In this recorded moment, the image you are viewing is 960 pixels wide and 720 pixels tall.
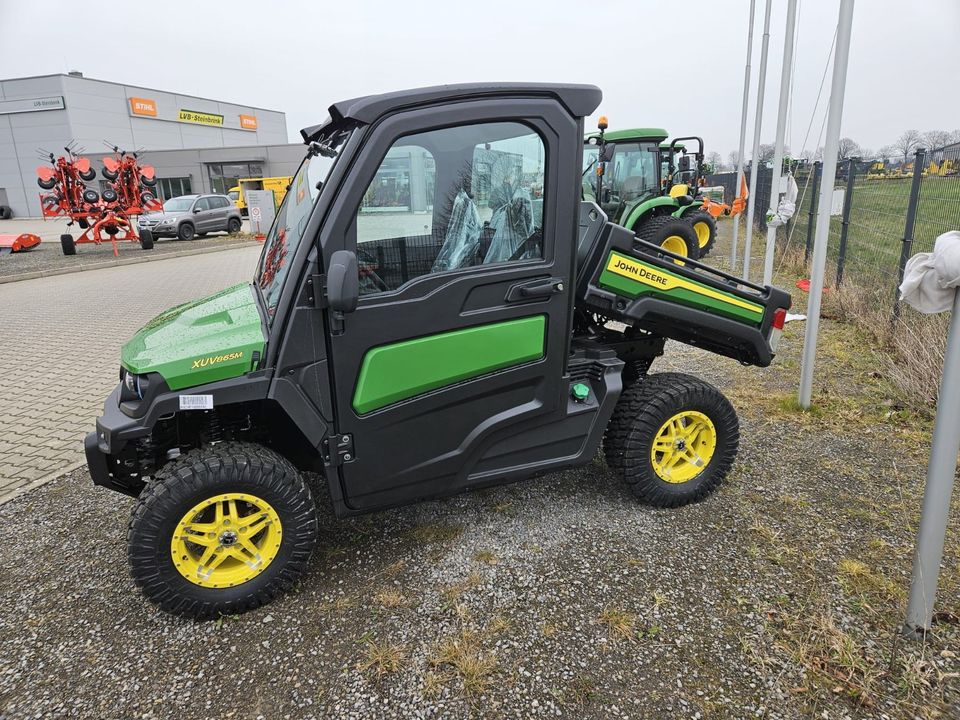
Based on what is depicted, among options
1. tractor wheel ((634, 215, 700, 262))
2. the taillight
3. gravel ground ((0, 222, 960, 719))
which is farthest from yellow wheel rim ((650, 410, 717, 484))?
tractor wheel ((634, 215, 700, 262))

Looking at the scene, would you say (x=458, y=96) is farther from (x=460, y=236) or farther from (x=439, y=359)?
(x=439, y=359)

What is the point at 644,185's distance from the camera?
11727 millimetres

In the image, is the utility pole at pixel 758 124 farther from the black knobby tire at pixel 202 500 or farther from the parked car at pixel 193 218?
the parked car at pixel 193 218

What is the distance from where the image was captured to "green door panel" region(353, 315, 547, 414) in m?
2.57

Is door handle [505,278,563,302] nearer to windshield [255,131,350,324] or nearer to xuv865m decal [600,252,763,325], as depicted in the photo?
xuv865m decal [600,252,763,325]

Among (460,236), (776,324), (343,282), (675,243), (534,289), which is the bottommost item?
(675,243)

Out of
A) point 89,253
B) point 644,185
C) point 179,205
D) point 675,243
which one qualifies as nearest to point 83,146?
point 179,205

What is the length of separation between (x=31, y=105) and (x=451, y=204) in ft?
178

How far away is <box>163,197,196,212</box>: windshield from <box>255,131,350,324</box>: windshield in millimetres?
20706

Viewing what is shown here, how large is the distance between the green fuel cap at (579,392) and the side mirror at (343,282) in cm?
129

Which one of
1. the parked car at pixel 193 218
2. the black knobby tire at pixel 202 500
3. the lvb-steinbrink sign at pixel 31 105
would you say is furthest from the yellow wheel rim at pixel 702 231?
the lvb-steinbrink sign at pixel 31 105

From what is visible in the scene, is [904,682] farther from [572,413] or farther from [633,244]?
[633,244]

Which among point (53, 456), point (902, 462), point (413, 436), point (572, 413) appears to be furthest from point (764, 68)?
point (53, 456)

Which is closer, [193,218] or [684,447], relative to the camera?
[684,447]
